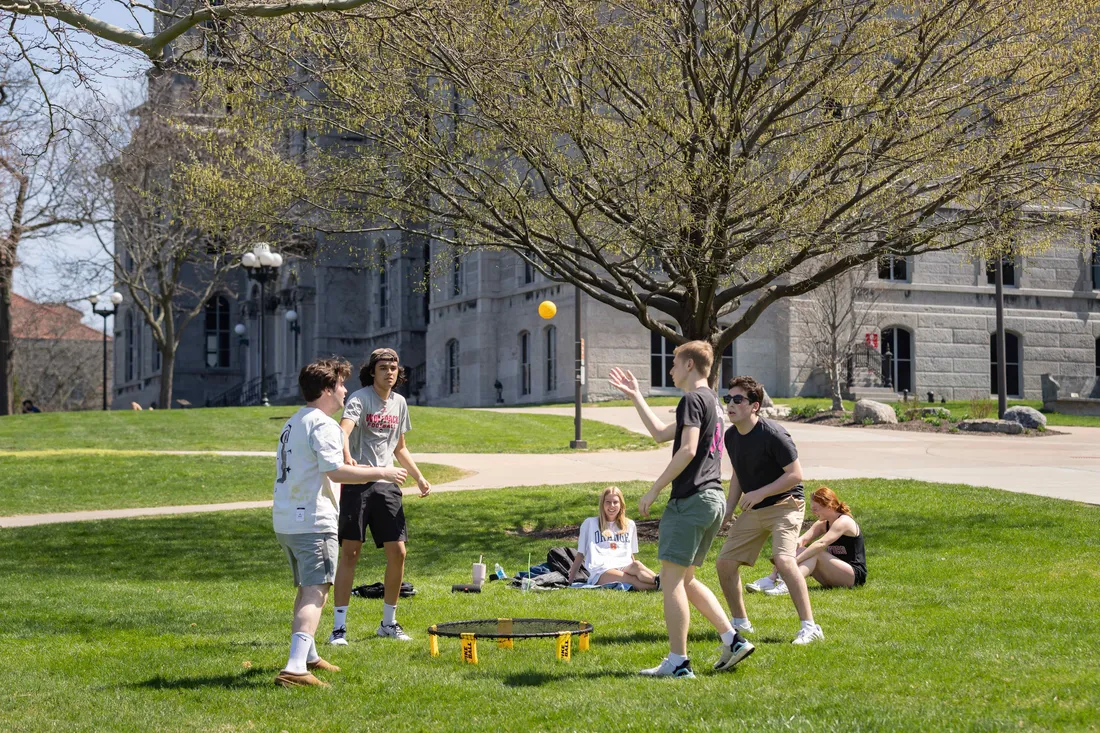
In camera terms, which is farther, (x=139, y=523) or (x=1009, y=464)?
(x=1009, y=464)

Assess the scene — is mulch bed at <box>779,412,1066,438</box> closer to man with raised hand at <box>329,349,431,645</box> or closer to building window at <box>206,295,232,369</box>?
man with raised hand at <box>329,349,431,645</box>

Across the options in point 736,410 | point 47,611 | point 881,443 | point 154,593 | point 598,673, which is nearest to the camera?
point 598,673

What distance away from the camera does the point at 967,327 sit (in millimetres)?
42062

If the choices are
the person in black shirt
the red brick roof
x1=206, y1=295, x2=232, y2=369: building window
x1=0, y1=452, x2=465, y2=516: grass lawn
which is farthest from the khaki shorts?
x1=206, y1=295, x2=232, y2=369: building window

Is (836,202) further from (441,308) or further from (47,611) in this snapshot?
(441,308)

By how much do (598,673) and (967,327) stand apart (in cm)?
3791

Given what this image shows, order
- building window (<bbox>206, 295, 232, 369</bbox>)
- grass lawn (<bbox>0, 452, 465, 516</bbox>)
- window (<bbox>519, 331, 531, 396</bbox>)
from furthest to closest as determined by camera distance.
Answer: building window (<bbox>206, 295, 232, 369</bbox>), window (<bbox>519, 331, 531, 396</bbox>), grass lawn (<bbox>0, 452, 465, 516</bbox>)

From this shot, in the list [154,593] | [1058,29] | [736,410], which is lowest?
[154,593]

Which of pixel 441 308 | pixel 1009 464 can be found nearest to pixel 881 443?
pixel 1009 464

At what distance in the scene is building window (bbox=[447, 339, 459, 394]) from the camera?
45.7m

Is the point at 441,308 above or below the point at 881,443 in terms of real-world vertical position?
above

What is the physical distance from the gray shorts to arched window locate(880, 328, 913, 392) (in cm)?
3617

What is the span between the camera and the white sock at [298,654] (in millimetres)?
6680

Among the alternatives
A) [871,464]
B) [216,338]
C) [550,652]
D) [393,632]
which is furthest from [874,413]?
[216,338]
